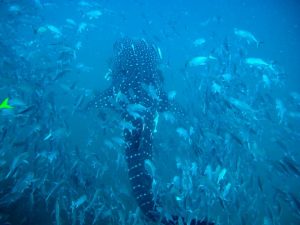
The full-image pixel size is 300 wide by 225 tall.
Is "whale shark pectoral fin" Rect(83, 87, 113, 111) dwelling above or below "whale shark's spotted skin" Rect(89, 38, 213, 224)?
below

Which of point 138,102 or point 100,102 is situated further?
point 100,102

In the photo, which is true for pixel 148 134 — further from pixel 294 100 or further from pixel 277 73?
pixel 294 100

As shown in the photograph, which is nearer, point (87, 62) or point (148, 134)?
point (148, 134)

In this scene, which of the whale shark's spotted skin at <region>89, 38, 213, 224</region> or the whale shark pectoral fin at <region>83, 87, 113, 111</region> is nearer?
the whale shark's spotted skin at <region>89, 38, 213, 224</region>

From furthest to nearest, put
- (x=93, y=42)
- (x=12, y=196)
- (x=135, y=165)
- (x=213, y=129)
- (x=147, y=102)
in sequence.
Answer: (x=93, y=42), (x=147, y=102), (x=213, y=129), (x=135, y=165), (x=12, y=196)

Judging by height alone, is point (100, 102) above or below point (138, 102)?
below

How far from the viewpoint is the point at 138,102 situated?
856 centimetres

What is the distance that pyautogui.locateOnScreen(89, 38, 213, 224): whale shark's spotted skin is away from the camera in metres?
6.62

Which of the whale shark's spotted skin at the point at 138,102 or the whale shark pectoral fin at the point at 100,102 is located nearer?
the whale shark's spotted skin at the point at 138,102

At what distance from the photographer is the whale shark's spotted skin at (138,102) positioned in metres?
6.62

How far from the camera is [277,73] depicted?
34.3 ft

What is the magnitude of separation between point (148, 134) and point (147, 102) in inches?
51.6

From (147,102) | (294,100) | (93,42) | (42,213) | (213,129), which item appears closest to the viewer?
(42,213)

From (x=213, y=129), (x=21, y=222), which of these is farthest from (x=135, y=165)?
(x=21, y=222)
